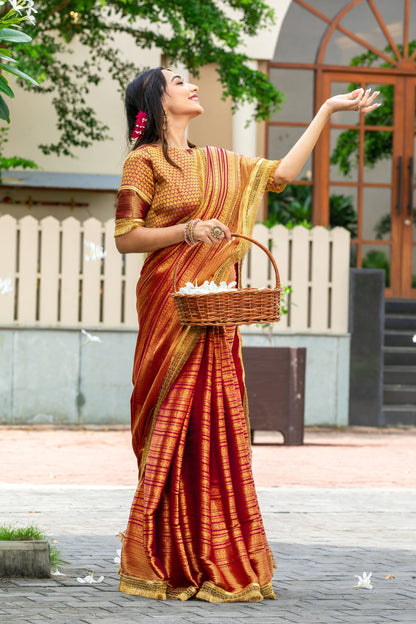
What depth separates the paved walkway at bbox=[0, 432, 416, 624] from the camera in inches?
152

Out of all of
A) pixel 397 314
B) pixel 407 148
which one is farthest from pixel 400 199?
pixel 397 314

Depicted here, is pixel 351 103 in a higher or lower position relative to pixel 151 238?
higher

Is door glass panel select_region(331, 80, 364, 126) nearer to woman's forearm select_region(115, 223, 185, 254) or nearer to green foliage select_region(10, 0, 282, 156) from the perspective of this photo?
green foliage select_region(10, 0, 282, 156)

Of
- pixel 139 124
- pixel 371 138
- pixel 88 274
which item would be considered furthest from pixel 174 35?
pixel 139 124

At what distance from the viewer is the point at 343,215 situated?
51.7 feet

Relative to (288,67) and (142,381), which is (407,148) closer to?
(288,67)

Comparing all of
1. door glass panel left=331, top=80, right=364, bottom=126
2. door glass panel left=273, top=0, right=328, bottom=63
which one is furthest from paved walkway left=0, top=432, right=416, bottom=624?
door glass panel left=273, top=0, right=328, bottom=63

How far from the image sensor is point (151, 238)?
4.24m

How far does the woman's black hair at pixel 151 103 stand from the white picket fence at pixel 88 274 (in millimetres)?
7101

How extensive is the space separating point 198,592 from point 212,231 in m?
1.33

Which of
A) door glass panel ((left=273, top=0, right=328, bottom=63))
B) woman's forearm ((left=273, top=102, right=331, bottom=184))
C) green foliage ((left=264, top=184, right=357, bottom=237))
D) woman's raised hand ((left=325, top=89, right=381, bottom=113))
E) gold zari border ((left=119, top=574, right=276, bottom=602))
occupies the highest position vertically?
door glass panel ((left=273, top=0, right=328, bottom=63))

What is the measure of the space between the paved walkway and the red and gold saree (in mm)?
146

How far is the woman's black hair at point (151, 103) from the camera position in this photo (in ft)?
14.4

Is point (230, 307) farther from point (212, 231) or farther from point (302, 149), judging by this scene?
point (302, 149)
